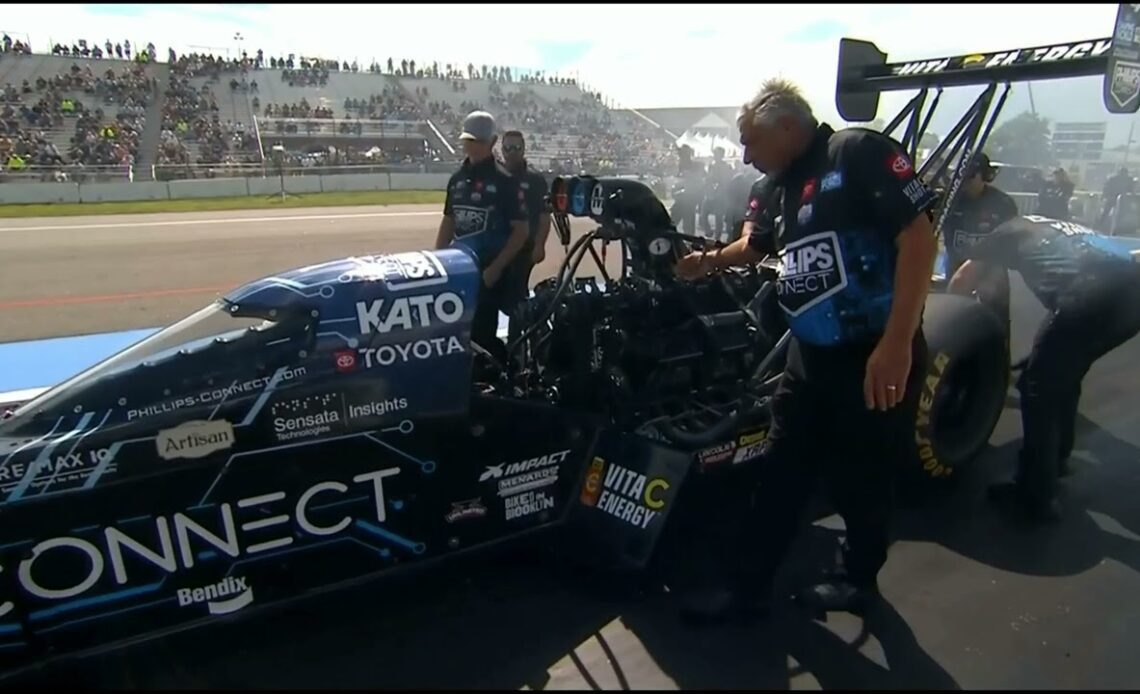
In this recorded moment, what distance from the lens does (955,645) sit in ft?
8.26

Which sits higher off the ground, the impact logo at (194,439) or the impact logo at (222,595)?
the impact logo at (194,439)

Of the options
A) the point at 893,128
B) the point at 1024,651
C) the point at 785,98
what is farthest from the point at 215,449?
the point at 893,128

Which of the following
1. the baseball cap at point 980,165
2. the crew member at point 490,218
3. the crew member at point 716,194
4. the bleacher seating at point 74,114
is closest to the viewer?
the baseball cap at point 980,165

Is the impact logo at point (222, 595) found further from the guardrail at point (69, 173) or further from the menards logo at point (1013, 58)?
the guardrail at point (69, 173)

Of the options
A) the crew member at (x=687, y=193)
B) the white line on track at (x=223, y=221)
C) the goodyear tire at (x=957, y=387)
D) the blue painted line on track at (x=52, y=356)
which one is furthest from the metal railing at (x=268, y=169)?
the goodyear tire at (x=957, y=387)

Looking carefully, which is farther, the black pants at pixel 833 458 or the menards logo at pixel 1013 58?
the menards logo at pixel 1013 58

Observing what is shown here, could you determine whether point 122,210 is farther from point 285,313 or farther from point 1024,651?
point 1024,651

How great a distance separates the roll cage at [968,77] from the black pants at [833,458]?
127 cm

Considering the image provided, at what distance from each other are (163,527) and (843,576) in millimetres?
2158

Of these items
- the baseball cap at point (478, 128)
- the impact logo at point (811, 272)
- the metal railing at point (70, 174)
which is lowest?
the metal railing at point (70, 174)

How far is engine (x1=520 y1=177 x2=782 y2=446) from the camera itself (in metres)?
3.06

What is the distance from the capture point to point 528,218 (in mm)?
4645

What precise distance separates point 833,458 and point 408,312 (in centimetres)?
143

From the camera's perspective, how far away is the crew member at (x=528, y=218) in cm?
462
